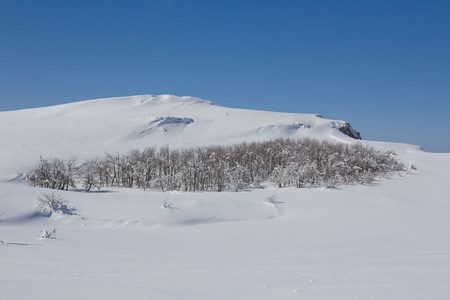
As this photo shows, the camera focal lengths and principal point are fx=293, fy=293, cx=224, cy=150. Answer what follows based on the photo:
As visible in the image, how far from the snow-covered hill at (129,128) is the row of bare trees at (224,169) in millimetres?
8941

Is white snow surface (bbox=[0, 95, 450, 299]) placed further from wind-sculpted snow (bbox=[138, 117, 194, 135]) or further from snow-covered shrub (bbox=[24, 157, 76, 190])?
wind-sculpted snow (bbox=[138, 117, 194, 135])

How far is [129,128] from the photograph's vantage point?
209ft

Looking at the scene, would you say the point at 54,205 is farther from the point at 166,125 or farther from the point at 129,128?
the point at 166,125

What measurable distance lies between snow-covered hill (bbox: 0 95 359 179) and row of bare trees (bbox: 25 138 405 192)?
8.94 meters

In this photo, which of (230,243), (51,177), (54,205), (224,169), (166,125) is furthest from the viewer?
(166,125)

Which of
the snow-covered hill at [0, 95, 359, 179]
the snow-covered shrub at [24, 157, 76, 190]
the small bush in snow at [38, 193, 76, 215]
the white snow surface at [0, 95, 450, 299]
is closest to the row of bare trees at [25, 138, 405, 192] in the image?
the snow-covered shrub at [24, 157, 76, 190]

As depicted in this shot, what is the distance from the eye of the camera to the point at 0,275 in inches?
197

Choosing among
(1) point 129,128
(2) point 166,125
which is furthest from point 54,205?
(2) point 166,125

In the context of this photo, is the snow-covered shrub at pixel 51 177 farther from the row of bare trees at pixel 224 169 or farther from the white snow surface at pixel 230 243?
the white snow surface at pixel 230 243

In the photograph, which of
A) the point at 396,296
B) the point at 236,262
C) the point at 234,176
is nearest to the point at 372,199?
the point at 234,176

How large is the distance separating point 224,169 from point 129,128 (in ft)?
121

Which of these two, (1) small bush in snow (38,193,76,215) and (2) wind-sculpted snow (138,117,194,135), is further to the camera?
(2) wind-sculpted snow (138,117,194,135)

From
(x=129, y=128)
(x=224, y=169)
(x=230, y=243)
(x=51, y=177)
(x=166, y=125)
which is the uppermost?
(x=166, y=125)

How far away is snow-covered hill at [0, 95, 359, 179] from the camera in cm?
4897
